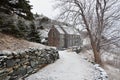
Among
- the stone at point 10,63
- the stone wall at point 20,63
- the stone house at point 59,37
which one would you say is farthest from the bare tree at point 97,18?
the stone house at point 59,37

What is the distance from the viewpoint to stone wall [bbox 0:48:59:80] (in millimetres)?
4652

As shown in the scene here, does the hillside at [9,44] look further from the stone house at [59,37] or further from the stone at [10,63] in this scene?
the stone house at [59,37]

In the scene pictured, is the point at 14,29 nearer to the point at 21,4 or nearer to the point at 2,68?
the point at 21,4

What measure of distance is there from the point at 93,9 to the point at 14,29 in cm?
845

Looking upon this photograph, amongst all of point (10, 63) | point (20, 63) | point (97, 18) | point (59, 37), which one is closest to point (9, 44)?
point (20, 63)

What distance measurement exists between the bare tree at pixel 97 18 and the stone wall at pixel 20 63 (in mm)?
6581

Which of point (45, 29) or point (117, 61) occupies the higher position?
point (45, 29)

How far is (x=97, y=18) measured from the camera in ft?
44.5

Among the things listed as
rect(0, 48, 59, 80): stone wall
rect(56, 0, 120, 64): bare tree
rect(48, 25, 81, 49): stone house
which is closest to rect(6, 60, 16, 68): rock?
rect(0, 48, 59, 80): stone wall

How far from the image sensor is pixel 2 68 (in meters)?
4.52

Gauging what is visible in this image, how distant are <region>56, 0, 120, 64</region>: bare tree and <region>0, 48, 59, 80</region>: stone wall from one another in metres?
6.58

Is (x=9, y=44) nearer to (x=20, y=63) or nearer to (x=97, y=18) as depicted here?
(x=20, y=63)

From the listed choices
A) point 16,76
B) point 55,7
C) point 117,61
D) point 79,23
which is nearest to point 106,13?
point 79,23

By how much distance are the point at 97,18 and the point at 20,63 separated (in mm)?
9672
